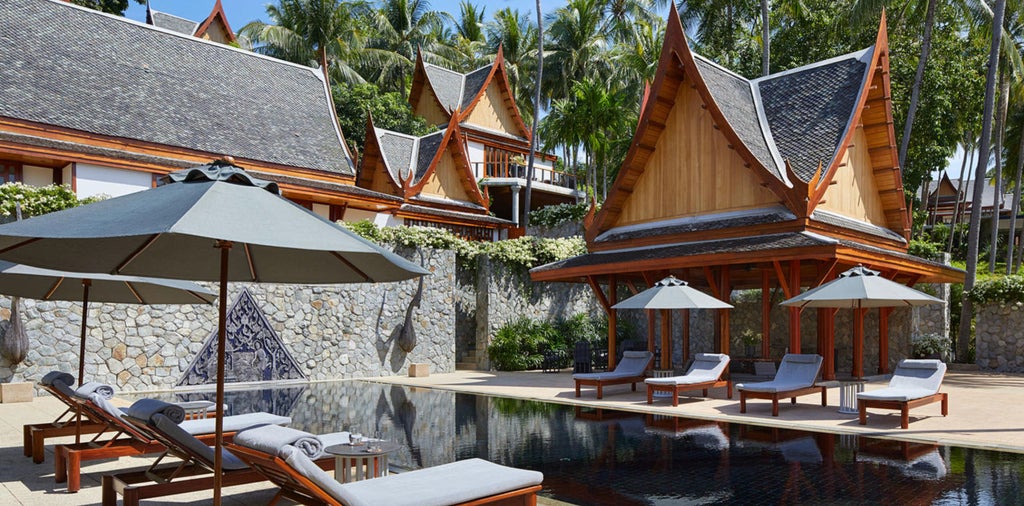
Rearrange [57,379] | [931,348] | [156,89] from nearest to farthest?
[57,379] → [931,348] → [156,89]

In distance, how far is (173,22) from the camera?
3822cm

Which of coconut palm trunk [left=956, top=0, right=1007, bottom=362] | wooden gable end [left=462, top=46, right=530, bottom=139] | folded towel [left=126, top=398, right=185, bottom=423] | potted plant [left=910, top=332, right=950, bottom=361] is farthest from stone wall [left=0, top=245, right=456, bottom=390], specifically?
wooden gable end [left=462, top=46, right=530, bottom=139]

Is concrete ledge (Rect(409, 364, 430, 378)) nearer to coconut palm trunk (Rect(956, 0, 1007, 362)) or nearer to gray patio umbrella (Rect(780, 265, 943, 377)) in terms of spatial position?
gray patio umbrella (Rect(780, 265, 943, 377))

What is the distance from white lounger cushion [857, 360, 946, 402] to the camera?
1059 centimetres

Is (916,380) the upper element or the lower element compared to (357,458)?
lower

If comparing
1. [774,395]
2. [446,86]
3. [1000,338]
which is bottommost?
[774,395]

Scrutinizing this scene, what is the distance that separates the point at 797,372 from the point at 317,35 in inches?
1334

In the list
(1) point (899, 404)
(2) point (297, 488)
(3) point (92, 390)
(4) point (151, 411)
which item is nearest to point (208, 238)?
(2) point (297, 488)

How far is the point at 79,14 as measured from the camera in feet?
73.0

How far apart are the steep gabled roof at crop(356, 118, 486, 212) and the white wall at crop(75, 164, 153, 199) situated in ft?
31.1

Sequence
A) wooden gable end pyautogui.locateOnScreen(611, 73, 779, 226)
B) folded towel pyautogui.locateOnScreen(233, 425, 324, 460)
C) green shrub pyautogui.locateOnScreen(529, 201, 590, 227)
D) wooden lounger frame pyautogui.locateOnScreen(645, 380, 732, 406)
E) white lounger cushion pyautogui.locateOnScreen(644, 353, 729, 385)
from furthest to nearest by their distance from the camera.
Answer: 1. green shrub pyautogui.locateOnScreen(529, 201, 590, 227)
2. wooden gable end pyautogui.locateOnScreen(611, 73, 779, 226)
3. white lounger cushion pyautogui.locateOnScreen(644, 353, 729, 385)
4. wooden lounger frame pyautogui.locateOnScreen(645, 380, 732, 406)
5. folded towel pyautogui.locateOnScreen(233, 425, 324, 460)

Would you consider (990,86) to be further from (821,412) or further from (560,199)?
(560,199)

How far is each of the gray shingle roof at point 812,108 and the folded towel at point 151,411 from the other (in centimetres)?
1348

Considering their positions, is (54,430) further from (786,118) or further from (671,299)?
(786,118)
